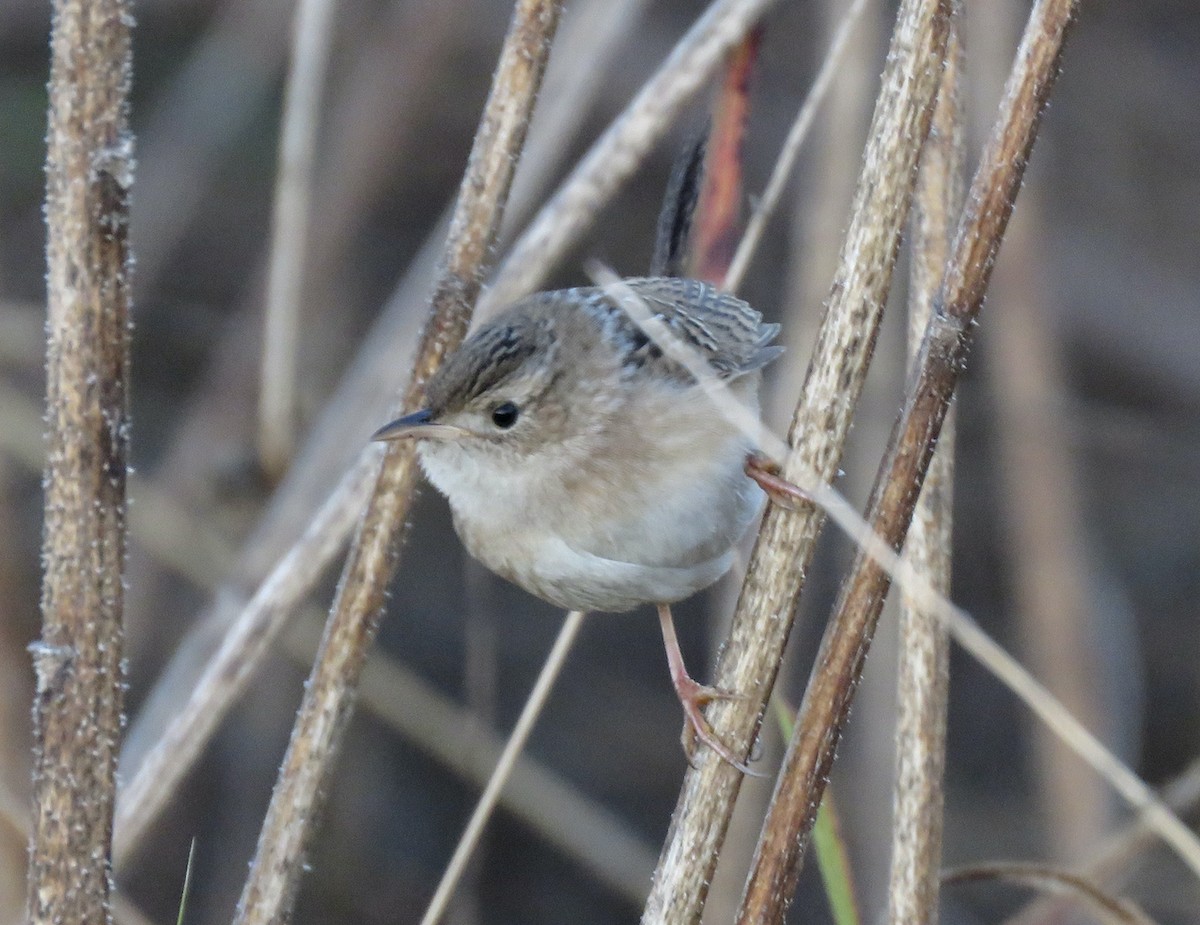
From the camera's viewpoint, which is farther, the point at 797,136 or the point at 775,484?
the point at 797,136

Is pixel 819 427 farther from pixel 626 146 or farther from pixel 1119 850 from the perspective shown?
pixel 1119 850

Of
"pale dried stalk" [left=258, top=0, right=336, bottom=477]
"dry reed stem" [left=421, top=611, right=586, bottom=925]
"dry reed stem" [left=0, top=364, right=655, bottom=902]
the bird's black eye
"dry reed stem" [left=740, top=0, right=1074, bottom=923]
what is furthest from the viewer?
"dry reed stem" [left=0, top=364, right=655, bottom=902]

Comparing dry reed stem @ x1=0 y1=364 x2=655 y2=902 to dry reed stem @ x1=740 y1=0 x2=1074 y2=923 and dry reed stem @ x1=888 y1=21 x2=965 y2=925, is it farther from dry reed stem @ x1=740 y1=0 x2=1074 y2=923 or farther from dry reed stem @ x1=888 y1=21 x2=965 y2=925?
dry reed stem @ x1=740 y1=0 x2=1074 y2=923

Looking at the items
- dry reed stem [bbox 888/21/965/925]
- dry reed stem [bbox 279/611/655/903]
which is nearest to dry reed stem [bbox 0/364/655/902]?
dry reed stem [bbox 279/611/655/903]

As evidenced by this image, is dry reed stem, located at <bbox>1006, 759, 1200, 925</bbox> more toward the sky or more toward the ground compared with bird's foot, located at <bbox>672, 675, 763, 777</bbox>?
more toward the sky

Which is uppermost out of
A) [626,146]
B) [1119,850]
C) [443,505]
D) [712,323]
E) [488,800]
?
[443,505]

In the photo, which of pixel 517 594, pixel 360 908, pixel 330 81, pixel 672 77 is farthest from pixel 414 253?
pixel 672 77

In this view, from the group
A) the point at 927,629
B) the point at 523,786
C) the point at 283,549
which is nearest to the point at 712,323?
the point at 927,629
